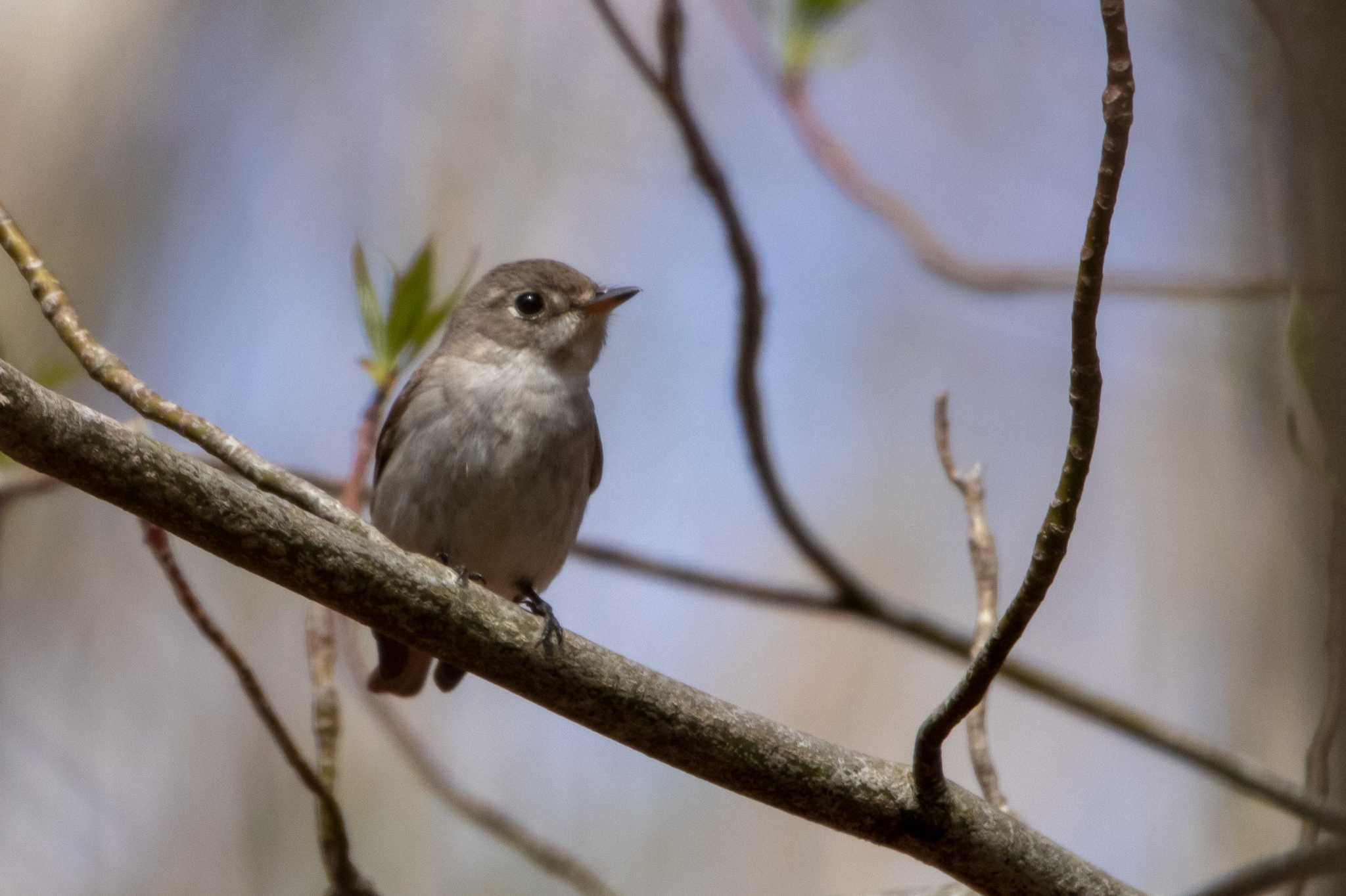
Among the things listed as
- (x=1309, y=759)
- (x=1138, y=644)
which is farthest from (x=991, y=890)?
(x=1138, y=644)

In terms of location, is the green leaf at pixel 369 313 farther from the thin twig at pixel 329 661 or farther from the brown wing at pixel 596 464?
the brown wing at pixel 596 464

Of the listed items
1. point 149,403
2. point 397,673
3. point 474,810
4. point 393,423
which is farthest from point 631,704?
point 393,423

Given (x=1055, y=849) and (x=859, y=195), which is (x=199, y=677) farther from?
(x=1055, y=849)

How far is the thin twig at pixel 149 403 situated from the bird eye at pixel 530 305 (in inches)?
101

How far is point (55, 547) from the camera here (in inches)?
299

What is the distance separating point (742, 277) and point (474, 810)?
1.68 metres

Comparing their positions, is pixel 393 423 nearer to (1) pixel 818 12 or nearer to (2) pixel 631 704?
(1) pixel 818 12

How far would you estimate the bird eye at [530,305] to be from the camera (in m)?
5.62

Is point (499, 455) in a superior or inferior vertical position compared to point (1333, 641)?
inferior

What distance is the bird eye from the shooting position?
221 inches

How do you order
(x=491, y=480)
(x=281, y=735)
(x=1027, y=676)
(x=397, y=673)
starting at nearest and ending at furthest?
(x=281, y=735), (x=1027, y=676), (x=491, y=480), (x=397, y=673)

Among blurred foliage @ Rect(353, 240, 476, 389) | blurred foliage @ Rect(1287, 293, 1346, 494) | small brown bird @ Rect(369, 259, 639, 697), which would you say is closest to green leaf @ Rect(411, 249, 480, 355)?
blurred foliage @ Rect(353, 240, 476, 389)

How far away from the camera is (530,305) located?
5.63 meters

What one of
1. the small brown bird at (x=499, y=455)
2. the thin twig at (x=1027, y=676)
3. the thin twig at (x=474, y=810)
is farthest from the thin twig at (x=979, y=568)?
the small brown bird at (x=499, y=455)
